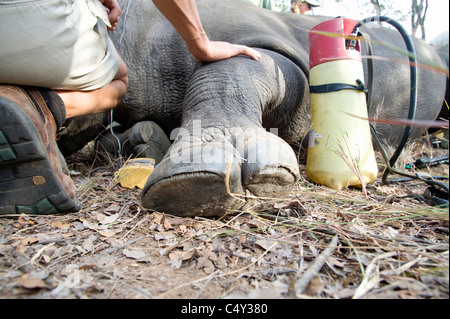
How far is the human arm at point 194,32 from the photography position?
4.12 feet

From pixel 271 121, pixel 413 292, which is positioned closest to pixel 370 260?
pixel 413 292


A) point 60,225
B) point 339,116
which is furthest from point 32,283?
point 339,116

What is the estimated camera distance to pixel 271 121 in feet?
5.64

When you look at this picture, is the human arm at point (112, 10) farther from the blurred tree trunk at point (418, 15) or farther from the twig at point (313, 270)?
the blurred tree trunk at point (418, 15)

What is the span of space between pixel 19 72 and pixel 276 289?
1.06 metres

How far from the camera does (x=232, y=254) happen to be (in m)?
0.78

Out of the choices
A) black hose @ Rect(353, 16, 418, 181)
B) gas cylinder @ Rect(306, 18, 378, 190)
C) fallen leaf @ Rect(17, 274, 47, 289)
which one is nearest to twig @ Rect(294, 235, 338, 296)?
fallen leaf @ Rect(17, 274, 47, 289)

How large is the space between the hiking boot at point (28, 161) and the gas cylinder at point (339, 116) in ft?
3.73

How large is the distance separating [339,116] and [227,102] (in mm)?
591

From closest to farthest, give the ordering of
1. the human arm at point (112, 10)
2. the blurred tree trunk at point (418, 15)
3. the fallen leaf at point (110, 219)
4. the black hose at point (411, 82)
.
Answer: the fallen leaf at point (110, 219) → the black hose at point (411, 82) → the human arm at point (112, 10) → the blurred tree trunk at point (418, 15)

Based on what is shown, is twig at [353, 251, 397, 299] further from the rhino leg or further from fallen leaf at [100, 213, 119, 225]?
fallen leaf at [100, 213, 119, 225]

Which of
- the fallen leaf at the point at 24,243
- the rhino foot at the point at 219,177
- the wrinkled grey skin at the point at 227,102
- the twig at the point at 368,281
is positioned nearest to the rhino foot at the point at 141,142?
the wrinkled grey skin at the point at 227,102
